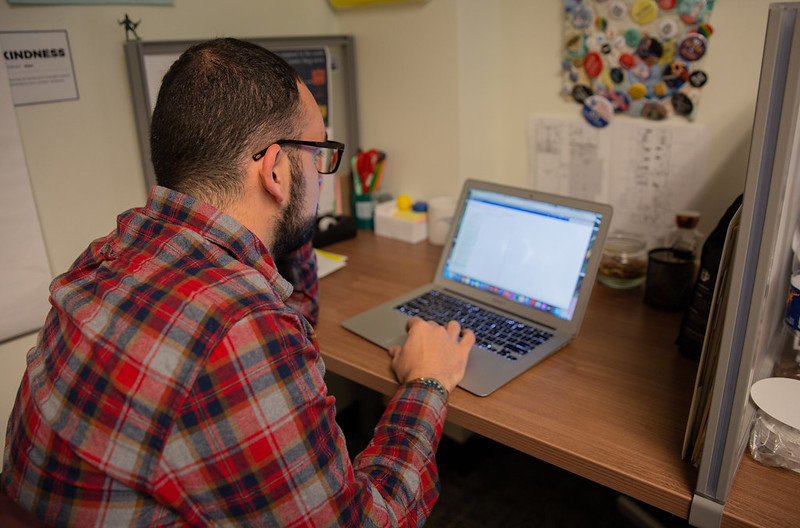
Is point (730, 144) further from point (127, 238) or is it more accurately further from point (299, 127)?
point (127, 238)

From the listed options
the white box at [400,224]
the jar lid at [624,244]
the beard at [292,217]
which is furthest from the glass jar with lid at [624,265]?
the beard at [292,217]

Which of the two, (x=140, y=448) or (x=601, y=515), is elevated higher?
(x=140, y=448)

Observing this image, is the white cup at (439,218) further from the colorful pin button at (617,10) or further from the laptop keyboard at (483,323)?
the colorful pin button at (617,10)

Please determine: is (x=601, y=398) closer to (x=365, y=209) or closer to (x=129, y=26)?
(x=365, y=209)

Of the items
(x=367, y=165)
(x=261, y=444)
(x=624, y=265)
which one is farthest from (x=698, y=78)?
(x=261, y=444)

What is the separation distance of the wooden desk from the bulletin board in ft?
1.93

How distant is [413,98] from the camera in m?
1.76

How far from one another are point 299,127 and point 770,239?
2.01 ft

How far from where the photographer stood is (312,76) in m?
1.75

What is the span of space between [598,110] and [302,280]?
82 cm

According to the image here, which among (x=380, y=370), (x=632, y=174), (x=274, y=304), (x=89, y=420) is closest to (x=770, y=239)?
(x=274, y=304)

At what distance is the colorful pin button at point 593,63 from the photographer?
4.86 feet

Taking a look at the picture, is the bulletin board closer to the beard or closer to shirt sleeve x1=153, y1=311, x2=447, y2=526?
the beard

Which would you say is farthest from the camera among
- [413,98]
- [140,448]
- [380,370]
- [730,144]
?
[413,98]
